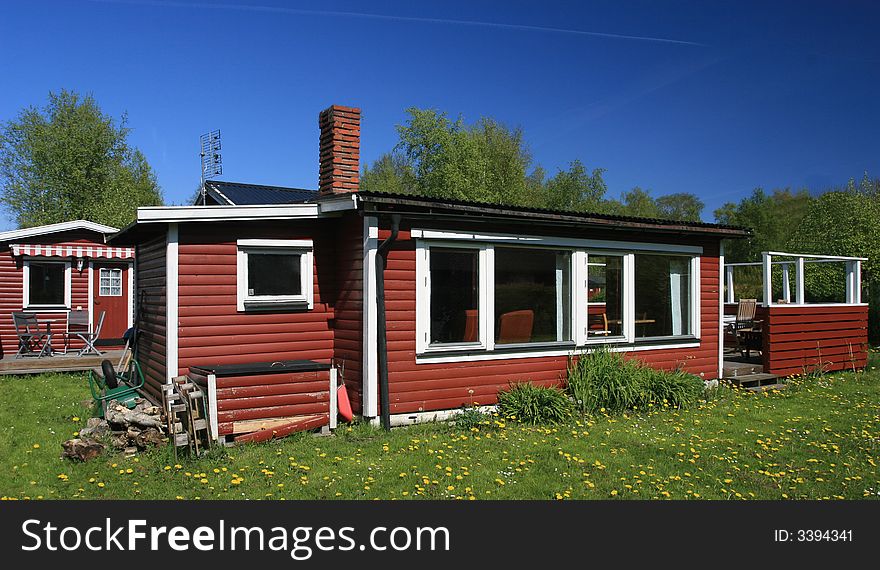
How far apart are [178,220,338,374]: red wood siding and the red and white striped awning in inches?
423

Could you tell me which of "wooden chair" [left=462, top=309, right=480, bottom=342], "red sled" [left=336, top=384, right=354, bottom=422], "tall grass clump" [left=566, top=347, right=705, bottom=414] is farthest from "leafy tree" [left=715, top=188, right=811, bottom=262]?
"red sled" [left=336, top=384, right=354, bottom=422]

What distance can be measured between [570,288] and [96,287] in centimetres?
1389

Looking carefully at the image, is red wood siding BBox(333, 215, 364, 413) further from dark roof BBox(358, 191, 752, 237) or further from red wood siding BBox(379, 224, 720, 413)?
dark roof BBox(358, 191, 752, 237)

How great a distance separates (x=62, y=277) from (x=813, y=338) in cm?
1845

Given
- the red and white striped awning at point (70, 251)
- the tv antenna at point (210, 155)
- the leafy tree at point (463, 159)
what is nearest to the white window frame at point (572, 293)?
the tv antenna at point (210, 155)

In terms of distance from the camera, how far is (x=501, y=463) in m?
7.11

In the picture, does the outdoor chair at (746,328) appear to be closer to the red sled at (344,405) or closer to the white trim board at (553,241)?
the white trim board at (553,241)

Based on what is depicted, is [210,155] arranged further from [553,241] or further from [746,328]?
[746,328]

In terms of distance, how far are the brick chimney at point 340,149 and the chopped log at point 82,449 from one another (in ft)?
15.0

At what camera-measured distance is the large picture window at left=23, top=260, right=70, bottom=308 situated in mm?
17219

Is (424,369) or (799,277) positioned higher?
(799,277)

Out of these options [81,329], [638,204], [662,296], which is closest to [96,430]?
[662,296]

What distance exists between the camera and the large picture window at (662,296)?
11.3m
